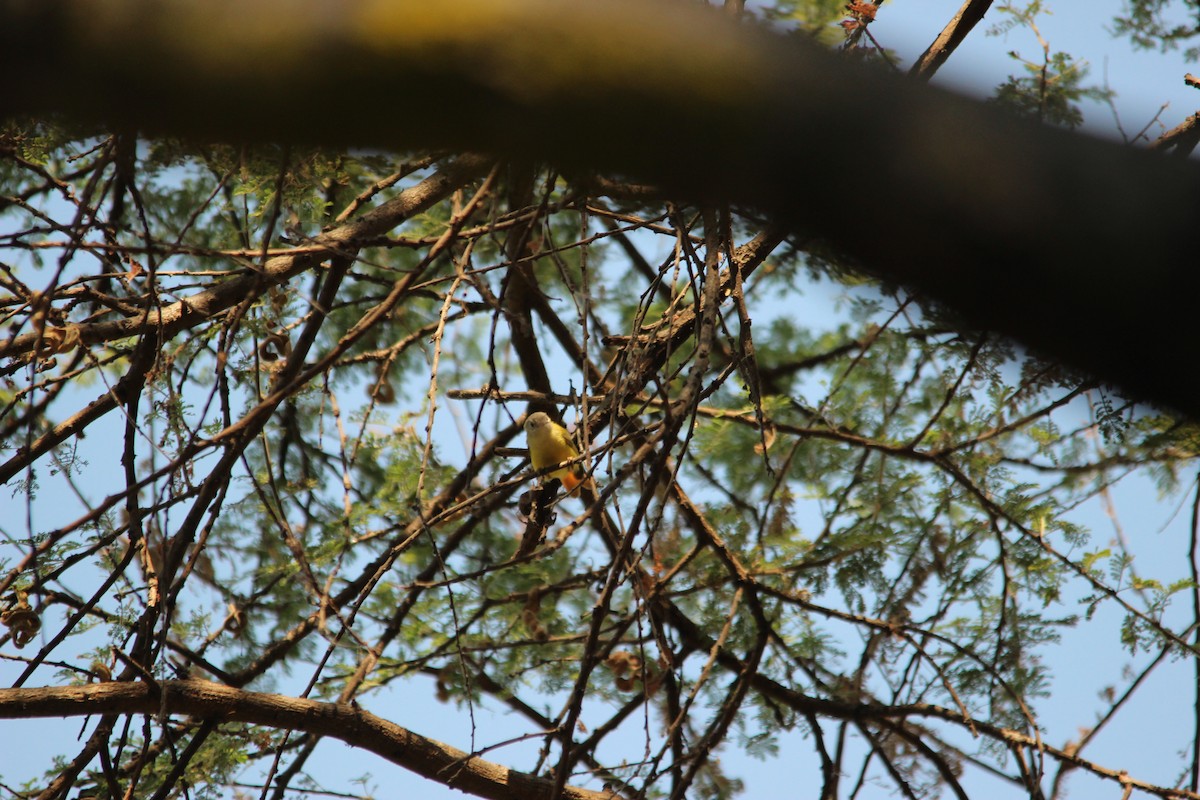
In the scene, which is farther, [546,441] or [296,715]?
[546,441]

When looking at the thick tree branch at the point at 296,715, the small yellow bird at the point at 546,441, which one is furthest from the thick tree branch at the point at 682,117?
the small yellow bird at the point at 546,441

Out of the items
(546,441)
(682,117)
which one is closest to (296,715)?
(546,441)

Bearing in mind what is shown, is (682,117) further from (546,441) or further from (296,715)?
(546,441)

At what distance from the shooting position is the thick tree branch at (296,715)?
2.75 m

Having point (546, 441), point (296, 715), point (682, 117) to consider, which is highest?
point (546, 441)

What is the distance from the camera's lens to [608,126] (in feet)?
2.80

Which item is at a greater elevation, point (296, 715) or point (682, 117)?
point (296, 715)

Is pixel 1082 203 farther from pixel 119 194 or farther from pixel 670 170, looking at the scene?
pixel 119 194

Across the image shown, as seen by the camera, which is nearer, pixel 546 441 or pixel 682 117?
pixel 682 117

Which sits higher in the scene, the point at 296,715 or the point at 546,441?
the point at 546,441

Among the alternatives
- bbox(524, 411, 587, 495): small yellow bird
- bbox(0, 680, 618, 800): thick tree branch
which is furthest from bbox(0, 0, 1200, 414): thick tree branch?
bbox(524, 411, 587, 495): small yellow bird

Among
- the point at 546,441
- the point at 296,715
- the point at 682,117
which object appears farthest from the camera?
the point at 546,441

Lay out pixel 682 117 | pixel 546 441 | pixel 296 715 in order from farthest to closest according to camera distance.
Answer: pixel 546 441, pixel 296 715, pixel 682 117

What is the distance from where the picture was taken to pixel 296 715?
121 inches
